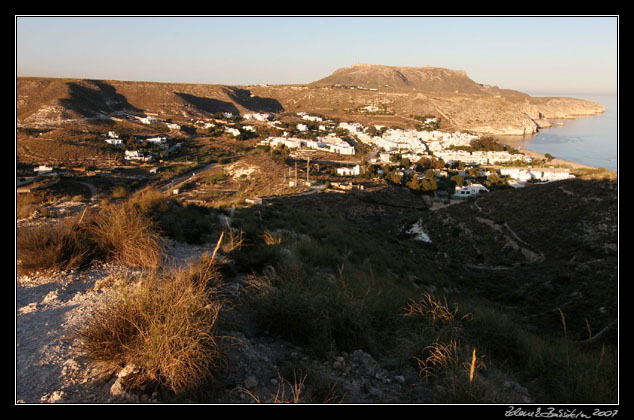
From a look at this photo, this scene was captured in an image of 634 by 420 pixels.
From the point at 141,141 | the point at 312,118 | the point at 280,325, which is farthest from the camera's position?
the point at 312,118

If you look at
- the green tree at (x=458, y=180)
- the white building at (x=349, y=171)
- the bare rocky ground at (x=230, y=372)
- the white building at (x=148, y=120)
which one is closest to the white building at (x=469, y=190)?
the green tree at (x=458, y=180)

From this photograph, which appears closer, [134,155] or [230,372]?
[230,372]

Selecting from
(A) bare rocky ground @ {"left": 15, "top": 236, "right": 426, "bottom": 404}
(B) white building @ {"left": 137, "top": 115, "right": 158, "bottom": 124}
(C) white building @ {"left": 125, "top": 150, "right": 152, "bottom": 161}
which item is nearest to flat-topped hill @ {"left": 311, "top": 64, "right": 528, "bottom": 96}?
(B) white building @ {"left": 137, "top": 115, "right": 158, "bottom": 124}

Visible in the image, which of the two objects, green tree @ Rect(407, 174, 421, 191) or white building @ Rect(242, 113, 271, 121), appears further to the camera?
white building @ Rect(242, 113, 271, 121)

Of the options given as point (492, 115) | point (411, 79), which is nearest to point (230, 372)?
point (492, 115)

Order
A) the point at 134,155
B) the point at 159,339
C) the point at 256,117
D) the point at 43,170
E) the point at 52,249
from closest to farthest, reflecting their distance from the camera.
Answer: the point at 159,339 < the point at 52,249 < the point at 43,170 < the point at 134,155 < the point at 256,117

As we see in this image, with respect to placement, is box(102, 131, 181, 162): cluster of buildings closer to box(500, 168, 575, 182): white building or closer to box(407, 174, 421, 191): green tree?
box(407, 174, 421, 191): green tree

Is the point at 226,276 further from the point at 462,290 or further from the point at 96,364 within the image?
the point at 462,290

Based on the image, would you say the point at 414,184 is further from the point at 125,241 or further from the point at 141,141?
the point at 141,141

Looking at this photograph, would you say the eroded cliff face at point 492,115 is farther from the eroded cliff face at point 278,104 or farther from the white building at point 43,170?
the white building at point 43,170

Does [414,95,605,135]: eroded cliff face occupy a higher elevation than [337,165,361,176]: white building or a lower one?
higher
